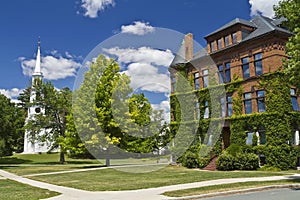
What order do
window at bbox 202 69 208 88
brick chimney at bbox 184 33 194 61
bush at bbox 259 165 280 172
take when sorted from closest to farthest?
bush at bbox 259 165 280 172, window at bbox 202 69 208 88, brick chimney at bbox 184 33 194 61

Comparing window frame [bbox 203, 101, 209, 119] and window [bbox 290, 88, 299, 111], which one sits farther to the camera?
window frame [bbox 203, 101, 209, 119]

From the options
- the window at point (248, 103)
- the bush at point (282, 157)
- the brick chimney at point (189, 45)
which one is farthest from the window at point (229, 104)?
the brick chimney at point (189, 45)

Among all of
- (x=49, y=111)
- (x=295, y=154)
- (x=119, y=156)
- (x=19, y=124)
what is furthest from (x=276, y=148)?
(x=19, y=124)

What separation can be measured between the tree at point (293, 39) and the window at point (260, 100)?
1021 cm

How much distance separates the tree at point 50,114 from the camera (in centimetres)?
4366

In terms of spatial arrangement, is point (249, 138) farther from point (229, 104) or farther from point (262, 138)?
point (229, 104)

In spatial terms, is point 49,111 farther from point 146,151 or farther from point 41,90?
point 146,151

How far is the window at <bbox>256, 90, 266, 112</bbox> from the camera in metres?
26.2

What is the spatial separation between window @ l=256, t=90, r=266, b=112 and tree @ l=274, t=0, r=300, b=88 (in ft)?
33.5

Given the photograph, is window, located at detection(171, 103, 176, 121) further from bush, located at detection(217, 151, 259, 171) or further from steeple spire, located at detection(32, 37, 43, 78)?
steeple spire, located at detection(32, 37, 43, 78)

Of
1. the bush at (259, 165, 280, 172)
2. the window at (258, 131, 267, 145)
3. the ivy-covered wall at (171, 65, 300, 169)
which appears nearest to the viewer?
the bush at (259, 165, 280, 172)

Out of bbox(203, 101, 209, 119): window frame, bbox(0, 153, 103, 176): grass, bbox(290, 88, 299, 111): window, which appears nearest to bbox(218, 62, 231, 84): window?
bbox(203, 101, 209, 119): window frame

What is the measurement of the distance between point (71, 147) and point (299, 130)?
780 inches

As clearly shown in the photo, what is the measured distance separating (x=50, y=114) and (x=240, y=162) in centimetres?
2900
